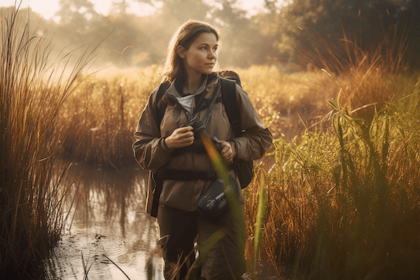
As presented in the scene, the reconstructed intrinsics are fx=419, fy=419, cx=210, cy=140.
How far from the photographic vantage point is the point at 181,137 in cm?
208

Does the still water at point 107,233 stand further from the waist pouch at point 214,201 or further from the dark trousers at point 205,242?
the waist pouch at point 214,201

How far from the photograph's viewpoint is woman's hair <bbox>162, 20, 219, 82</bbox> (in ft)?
7.57

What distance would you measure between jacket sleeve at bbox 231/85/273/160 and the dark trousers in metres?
0.31

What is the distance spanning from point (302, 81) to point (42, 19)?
12.6m

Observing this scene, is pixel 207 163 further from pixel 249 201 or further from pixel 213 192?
pixel 249 201

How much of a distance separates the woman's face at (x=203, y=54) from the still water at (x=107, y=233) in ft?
3.29

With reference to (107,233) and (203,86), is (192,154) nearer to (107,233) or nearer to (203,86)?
(203,86)

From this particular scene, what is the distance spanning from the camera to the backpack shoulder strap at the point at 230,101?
87.6 inches

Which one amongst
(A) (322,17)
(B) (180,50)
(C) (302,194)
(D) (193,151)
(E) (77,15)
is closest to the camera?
(D) (193,151)

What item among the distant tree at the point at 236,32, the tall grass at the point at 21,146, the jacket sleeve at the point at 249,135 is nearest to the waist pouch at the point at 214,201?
the jacket sleeve at the point at 249,135

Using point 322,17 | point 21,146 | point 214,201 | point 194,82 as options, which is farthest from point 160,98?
point 322,17

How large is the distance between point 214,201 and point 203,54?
2.63 feet

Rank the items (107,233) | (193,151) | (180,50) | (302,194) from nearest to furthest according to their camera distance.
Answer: (193,151)
(180,50)
(302,194)
(107,233)

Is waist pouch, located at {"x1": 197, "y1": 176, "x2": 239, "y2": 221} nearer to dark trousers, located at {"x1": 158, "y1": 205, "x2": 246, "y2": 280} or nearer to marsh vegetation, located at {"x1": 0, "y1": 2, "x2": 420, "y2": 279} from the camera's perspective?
dark trousers, located at {"x1": 158, "y1": 205, "x2": 246, "y2": 280}
